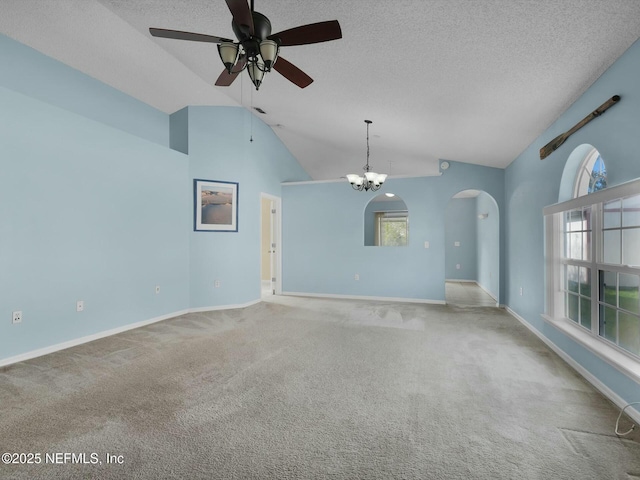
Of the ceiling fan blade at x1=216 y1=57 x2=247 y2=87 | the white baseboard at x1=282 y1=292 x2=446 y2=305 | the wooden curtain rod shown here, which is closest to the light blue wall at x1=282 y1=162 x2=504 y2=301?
the white baseboard at x1=282 y1=292 x2=446 y2=305

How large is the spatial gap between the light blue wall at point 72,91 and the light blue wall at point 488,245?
614cm

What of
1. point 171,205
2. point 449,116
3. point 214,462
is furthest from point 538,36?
point 171,205

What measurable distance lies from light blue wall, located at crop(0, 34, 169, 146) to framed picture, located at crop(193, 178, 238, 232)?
111 cm

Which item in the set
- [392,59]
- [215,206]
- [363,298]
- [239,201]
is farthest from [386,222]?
[392,59]

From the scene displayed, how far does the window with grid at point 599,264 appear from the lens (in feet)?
7.78

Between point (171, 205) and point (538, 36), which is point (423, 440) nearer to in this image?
→ point (538, 36)

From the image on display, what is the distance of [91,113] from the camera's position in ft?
14.5

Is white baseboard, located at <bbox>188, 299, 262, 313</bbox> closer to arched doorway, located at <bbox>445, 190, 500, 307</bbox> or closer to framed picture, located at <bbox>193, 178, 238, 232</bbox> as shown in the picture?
framed picture, located at <bbox>193, 178, 238, 232</bbox>

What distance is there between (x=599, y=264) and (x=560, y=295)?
3.33ft

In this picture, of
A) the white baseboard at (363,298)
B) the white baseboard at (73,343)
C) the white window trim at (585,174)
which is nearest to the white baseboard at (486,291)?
the white baseboard at (363,298)

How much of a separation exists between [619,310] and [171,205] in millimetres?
5310

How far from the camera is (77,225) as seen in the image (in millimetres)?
3668

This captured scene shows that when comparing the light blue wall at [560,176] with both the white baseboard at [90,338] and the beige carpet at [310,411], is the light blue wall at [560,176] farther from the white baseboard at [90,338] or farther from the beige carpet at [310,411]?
the white baseboard at [90,338]

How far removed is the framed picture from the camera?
5.30 meters
